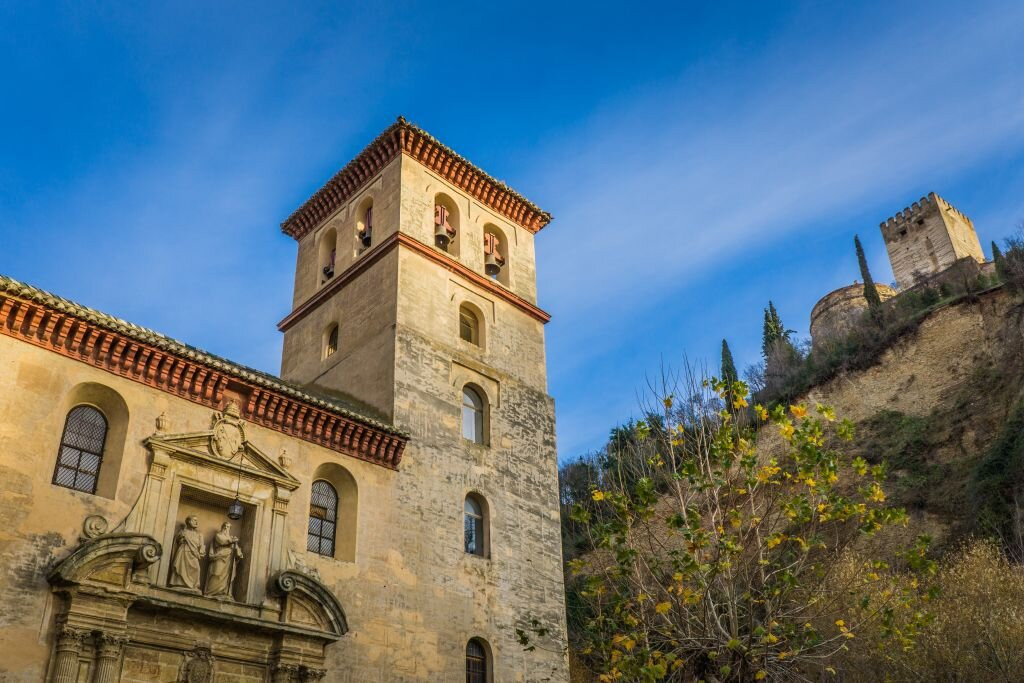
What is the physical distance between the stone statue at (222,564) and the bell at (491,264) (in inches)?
467

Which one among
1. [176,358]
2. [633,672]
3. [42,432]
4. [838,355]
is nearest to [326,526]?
[176,358]

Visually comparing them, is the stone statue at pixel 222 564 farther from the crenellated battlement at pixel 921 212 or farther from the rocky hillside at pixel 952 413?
the crenellated battlement at pixel 921 212

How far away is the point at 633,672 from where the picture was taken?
42.6 feet

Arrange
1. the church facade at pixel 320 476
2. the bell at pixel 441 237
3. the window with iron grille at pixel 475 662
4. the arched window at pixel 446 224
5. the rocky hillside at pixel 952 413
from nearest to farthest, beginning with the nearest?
the church facade at pixel 320 476, the window with iron grille at pixel 475 662, the bell at pixel 441 237, the arched window at pixel 446 224, the rocky hillside at pixel 952 413

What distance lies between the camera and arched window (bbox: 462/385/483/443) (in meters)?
21.7

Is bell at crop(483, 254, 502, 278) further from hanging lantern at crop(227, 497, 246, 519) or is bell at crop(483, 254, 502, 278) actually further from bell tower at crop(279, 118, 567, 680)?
hanging lantern at crop(227, 497, 246, 519)

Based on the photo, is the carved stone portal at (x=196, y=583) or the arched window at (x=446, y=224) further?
the arched window at (x=446, y=224)

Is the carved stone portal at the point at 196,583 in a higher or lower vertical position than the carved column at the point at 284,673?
higher

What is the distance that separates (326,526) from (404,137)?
11423 millimetres

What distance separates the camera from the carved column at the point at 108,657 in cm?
1332

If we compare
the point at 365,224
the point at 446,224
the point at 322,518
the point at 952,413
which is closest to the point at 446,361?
the point at 446,224

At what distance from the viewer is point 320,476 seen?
18.4 meters

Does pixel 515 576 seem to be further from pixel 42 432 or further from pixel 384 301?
pixel 42 432

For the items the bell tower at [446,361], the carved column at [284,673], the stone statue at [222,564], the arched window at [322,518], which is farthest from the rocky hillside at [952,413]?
the stone statue at [222,564]
